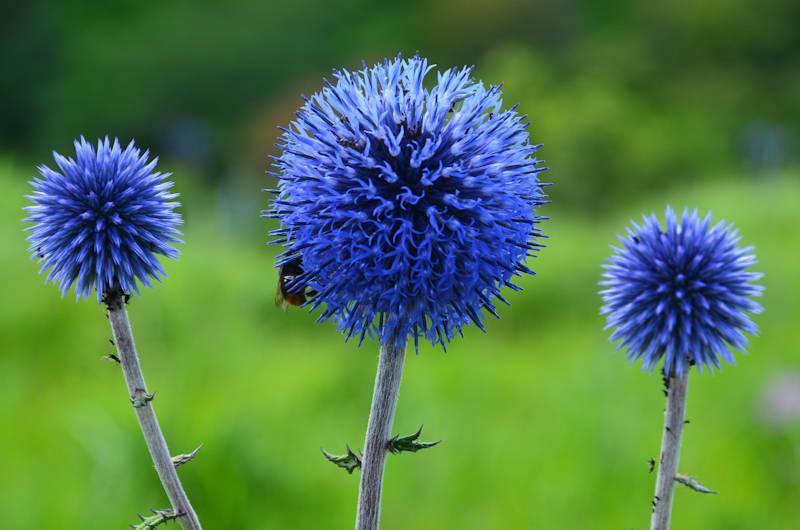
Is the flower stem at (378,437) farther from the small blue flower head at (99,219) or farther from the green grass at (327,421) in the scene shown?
the green grass at (327,421)

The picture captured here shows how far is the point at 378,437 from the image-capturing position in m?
1.92

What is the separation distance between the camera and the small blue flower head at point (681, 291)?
229 centimetres

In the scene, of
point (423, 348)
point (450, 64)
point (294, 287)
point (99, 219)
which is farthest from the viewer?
point (450, 64)

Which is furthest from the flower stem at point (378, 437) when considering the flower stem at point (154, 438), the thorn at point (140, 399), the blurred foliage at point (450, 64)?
the blurred foliage at point (450, 64)

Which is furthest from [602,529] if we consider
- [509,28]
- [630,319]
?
[509,28]

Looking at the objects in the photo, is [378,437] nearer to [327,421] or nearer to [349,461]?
[349,461]

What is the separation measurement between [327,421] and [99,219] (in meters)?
5.83

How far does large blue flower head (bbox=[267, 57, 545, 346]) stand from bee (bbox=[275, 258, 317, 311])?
86 millimetres

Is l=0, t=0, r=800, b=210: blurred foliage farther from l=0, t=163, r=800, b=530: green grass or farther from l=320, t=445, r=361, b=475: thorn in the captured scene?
l=320, t=445, r=361, b=475: thorn

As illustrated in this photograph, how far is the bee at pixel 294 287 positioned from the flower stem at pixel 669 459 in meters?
0.99

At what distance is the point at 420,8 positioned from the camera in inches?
1167

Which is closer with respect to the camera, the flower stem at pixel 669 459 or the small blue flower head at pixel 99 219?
the flower stem at pixel 669 459

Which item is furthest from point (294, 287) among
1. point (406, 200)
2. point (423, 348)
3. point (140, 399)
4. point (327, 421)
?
point (423, 348)

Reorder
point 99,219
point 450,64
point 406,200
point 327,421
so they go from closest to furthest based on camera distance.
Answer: point 406,200
point 99,219
point 327,421
point 450,64
